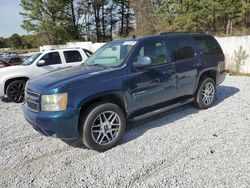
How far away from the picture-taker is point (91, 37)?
41094mm

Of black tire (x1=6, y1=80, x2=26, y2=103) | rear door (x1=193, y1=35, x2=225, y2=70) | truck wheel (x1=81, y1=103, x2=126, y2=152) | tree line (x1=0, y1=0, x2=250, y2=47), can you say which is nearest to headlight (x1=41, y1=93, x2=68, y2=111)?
truck wheel (x1=81, y1=103, x2=126, y2=152)

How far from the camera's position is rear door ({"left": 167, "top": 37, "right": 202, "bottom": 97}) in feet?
16.6

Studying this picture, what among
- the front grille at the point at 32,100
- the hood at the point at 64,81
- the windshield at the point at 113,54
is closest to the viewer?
the hood at the point at 64,81

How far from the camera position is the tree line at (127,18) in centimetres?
2308

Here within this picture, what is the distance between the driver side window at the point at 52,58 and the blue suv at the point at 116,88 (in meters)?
3.81

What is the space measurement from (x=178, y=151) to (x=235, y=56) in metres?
8.62

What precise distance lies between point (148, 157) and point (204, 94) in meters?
2.76

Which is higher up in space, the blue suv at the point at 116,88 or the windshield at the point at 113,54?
the windshield at the point at 113,54

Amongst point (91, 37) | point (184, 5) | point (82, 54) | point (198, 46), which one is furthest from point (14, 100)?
point (91, 37)

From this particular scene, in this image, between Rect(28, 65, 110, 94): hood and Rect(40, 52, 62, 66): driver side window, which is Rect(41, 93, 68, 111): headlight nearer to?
Rect(28, 65, 110, 94): hood

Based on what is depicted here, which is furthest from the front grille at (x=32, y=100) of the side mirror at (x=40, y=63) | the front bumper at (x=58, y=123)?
the side mirror at (x=40, y=63)

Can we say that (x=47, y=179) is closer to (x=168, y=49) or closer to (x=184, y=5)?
(x=168, y=49)

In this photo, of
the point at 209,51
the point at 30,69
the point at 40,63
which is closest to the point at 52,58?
the point at 40,63

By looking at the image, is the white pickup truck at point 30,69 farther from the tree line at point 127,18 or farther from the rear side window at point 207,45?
the tree line at point 127,18
